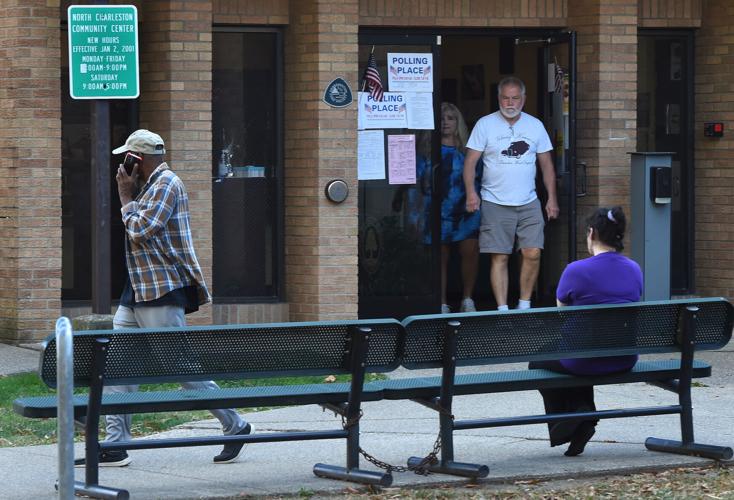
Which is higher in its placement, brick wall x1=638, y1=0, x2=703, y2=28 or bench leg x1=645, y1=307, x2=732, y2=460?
brick wall x1=638, y1=0, x2=703, y2=28

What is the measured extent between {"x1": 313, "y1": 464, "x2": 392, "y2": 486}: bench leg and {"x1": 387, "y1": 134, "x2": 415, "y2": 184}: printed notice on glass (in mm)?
5998

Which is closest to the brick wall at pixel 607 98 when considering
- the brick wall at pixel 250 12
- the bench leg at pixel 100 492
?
the brick wall at pixel 250 12

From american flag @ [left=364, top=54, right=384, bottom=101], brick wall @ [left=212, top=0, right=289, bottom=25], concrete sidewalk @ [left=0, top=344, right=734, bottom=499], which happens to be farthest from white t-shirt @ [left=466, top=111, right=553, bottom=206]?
concrete sidewalk @ [left=0, top=344, right=734, bottom=499]

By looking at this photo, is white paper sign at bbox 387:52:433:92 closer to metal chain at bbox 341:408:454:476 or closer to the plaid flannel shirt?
the plaid flannel shirt

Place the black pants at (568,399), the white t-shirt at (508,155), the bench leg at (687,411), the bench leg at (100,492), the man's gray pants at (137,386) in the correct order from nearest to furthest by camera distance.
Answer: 1. the bench leg at (100,492)
2. the man's gray pants at (137,386)
3. the bench leg at (687,411)
4. the black pants at (568,399)
5. the white t-shirt at (508,155)

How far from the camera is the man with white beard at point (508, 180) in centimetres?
1271

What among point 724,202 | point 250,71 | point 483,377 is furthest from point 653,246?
point 483,377

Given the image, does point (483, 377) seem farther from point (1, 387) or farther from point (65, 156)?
point (65, 156)

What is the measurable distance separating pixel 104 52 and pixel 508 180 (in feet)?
14.4

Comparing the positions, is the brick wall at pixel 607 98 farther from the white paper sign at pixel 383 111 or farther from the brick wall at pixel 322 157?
the brick wall at pixel 322 157

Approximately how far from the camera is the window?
12578 mm

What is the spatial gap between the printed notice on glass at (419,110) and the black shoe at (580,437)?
575cm

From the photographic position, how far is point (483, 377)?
24.1 feet

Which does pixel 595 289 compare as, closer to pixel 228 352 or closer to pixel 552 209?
pixel 228 352
